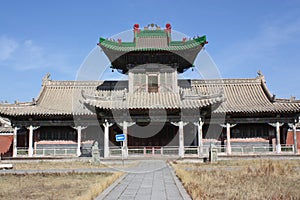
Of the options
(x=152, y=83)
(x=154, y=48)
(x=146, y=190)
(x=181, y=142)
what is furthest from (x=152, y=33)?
(x=146, y=190)

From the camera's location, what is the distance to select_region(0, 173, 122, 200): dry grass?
30.9 feet

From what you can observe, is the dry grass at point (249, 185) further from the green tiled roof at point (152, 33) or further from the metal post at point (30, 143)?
the green tiled roof at point (152, 33)

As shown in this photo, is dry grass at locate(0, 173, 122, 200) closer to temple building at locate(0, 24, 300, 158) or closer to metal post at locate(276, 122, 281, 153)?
temple building at locate(0, 24, 300, 158)

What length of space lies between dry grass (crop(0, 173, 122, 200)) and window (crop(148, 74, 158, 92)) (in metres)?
15.5

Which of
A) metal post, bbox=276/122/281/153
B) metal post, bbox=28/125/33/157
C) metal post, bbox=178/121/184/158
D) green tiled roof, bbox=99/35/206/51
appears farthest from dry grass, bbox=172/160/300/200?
metal post, bbox=28/125/33/157

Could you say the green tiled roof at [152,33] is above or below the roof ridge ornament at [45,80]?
above

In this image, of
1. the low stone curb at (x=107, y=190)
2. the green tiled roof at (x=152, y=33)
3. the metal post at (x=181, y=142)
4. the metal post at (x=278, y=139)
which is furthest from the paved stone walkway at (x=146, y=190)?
the green tiled roof at (x=152, y=33)

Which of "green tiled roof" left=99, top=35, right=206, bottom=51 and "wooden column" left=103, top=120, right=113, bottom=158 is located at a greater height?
"green tiled roof" left=99, top=35, right=206, bottom=51

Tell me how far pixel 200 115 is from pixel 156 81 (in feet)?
19.6

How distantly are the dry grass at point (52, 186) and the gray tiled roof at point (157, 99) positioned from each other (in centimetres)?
1018

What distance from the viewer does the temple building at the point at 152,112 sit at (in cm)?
2497

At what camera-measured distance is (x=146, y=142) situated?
Result: 27.6 m

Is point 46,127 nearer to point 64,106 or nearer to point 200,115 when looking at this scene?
point 64,106

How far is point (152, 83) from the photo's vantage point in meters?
29.5
